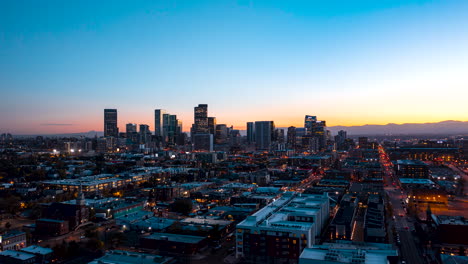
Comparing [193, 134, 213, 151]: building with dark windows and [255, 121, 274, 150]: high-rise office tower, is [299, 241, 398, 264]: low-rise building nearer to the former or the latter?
[193, 134, 213, 151]: building with dark windows

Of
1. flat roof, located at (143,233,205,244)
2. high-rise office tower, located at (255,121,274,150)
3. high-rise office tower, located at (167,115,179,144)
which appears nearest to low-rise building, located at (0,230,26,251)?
flat roof, located at (143,233,205,244)

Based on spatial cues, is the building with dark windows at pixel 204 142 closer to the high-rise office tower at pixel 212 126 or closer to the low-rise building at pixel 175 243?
the high-rise office tower at pixel 212 126

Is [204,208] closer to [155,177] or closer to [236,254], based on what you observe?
[236,254]

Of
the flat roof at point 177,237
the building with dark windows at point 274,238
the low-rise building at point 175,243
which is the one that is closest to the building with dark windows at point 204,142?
the flat roof at point 177,237

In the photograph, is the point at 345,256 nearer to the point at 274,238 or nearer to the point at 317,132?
the point at 274,238

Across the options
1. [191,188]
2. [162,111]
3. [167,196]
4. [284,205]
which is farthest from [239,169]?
[162,111]

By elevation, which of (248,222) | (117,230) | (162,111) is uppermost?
(162,111)

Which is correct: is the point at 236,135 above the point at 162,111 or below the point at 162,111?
below
